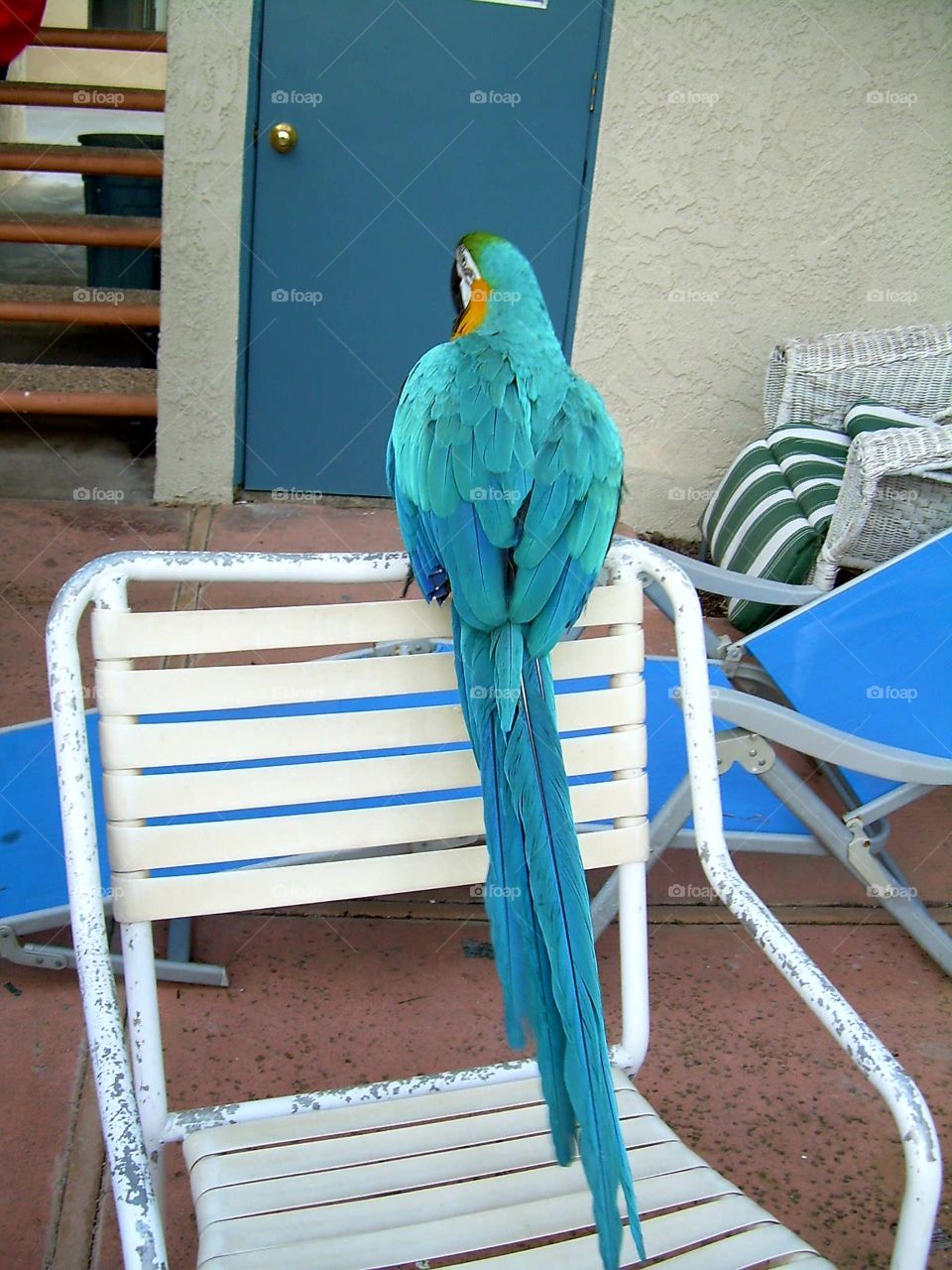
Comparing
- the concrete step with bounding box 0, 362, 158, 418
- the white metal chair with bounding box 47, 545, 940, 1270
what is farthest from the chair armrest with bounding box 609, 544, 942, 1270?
the concrete step with bounding box 0, 362, 158, 418

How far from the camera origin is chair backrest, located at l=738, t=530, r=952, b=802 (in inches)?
102

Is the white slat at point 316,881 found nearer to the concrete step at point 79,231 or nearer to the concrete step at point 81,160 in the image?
the concrete step at point 79,231

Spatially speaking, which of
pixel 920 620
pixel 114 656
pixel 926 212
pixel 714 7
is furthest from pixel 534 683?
pixel 926 212

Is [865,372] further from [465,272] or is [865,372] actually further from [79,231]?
[79,231]

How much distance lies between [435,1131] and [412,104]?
3.81 m

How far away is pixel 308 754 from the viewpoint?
1.30m

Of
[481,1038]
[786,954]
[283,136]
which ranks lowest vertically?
[481,1038]

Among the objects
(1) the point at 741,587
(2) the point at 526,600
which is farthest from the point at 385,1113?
(1) the point at 741,587

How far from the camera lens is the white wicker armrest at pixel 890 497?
3.26 metres

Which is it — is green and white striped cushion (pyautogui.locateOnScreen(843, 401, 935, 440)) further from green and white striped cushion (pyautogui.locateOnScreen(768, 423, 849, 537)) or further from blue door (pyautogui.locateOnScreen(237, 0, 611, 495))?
blue door (pyautogui.locateOnScreen(237, 0, 611, 495))

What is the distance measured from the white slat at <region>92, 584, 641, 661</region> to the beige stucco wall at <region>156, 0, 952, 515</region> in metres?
3.28

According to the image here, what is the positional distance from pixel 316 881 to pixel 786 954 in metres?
0.54

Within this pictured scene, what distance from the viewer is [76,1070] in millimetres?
1918

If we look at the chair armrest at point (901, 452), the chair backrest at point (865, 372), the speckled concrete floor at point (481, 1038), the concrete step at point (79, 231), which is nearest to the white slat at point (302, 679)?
the speckled concrete floor at point (481, 1038)
